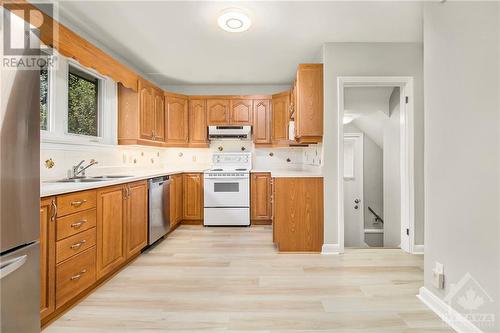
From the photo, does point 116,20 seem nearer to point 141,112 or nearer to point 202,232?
point 141,112

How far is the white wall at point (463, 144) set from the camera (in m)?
1.40

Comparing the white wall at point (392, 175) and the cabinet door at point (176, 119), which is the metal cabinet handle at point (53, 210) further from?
the white wall at point (392, 175)

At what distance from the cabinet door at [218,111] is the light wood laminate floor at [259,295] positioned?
241 cm

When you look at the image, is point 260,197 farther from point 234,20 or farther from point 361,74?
point 234,20

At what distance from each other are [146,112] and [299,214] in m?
2.60

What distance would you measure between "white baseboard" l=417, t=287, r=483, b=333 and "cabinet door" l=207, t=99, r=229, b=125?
371 centimetres

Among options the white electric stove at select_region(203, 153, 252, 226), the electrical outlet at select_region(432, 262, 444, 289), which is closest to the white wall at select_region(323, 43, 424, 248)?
the electrical outlet at select_region(432, 262, 444, 289)

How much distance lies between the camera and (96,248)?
2.11 m

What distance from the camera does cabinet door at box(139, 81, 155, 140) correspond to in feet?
12.1

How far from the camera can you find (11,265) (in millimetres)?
1085

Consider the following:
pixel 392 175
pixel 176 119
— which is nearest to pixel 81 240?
pixel 176 119

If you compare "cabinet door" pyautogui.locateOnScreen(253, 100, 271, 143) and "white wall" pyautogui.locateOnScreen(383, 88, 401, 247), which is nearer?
"white wall" pyautogui.locateOnScreen(383, 88, 401, 247)

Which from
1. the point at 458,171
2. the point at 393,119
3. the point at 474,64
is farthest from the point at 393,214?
the point at 474,64

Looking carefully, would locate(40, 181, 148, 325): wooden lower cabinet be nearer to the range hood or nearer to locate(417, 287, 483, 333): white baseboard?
the range hood
